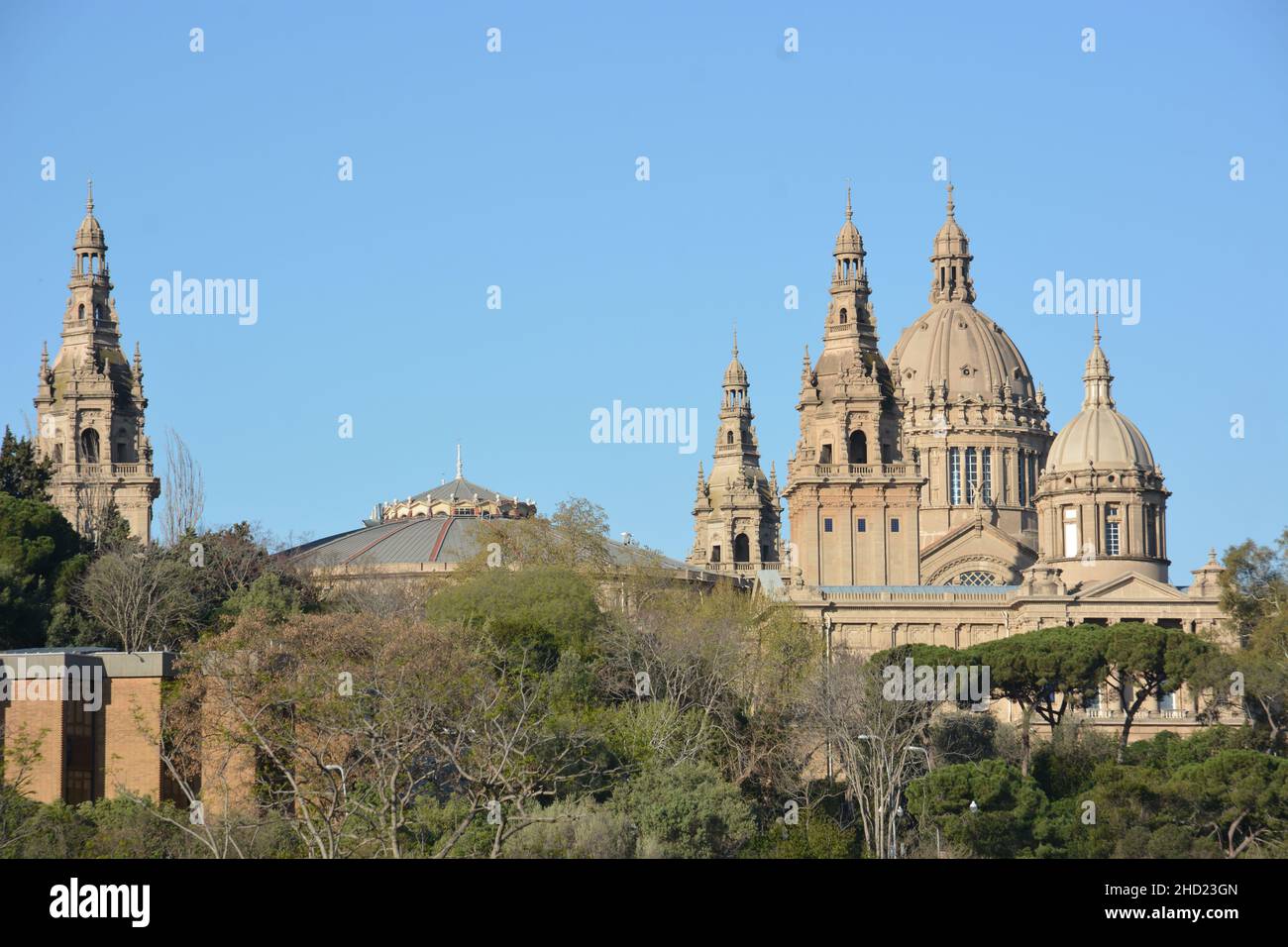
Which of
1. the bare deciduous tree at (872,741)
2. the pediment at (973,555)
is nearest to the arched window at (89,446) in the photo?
the pediment at (973,555)

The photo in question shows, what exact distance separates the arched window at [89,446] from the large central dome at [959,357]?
6577cm

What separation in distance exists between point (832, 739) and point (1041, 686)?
24131 mm

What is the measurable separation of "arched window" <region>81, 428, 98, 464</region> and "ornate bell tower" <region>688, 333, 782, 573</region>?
4103 centimetres

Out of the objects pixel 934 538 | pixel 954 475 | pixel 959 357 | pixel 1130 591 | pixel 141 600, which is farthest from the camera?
pixel 959 357

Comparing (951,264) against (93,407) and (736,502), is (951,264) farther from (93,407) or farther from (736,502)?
(93,407)

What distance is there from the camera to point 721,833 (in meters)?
75.4

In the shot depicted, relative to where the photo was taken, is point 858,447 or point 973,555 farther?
point 973,555

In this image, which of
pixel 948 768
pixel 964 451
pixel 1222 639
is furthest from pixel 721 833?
pixel 964 451

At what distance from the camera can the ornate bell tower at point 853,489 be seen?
139000 mm

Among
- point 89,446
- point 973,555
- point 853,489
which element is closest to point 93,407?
point 89,446

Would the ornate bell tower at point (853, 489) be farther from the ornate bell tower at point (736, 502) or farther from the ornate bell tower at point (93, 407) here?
the ornate bell tower at point (93, 407)

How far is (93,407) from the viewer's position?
455 feet

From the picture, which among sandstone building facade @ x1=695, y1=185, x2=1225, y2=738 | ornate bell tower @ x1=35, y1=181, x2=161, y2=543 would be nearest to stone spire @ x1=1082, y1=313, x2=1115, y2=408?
sandstone building facade @ x1=695, y1=185, x2=1225, y2=738

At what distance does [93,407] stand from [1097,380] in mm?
60929
